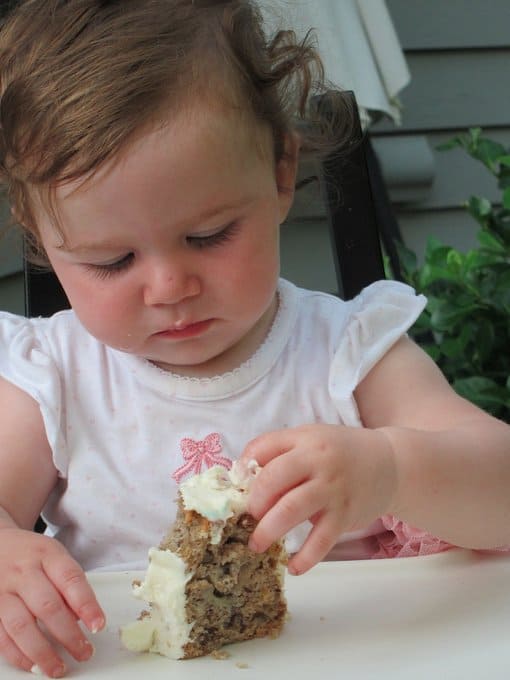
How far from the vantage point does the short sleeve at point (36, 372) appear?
1.31 metres

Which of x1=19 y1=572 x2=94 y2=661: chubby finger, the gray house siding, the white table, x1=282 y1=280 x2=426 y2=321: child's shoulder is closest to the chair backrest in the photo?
x1=282 y1=280 x2=426 y2=321: child's shoulder

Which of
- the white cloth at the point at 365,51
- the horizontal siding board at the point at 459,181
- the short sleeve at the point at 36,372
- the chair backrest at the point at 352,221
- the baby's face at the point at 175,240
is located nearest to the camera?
the baby's face at the point at 175,240

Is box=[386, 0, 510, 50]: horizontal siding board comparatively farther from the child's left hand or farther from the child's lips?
the child's left hand

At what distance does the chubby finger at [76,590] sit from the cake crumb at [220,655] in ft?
0.33

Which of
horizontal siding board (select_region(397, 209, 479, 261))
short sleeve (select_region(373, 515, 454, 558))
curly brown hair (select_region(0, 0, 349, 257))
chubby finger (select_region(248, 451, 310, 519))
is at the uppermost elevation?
curly brown hair (select_region(0, 0, 349, 257))

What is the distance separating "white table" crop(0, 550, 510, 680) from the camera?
0.83 metres

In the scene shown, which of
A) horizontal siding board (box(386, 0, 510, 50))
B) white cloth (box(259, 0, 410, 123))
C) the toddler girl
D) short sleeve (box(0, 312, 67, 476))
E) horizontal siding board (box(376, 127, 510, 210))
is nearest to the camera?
the toddler girl

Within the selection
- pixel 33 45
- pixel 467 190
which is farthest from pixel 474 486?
pixel 467 190

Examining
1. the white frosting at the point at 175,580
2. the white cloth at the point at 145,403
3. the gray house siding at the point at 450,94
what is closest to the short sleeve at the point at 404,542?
the white cloth at the point at 145,403

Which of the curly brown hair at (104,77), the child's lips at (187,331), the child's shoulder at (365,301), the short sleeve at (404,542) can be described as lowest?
the short sleeve at (404,542)

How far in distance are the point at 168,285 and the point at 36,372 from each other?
1.10ft

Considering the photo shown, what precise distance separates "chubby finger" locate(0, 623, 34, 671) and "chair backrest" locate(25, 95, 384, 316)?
2.98ft

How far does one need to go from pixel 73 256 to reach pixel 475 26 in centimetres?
250

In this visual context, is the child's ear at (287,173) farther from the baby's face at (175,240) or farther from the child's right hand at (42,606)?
the child's right hand at (42,606)
